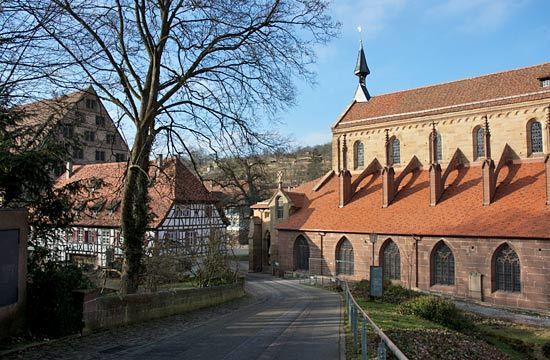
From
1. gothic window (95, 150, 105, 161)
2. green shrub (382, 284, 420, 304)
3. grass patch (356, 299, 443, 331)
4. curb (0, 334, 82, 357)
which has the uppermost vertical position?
gothic window (95, 150, 105, 161)

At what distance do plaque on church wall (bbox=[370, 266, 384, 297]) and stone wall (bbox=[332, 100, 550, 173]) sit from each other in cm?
1668

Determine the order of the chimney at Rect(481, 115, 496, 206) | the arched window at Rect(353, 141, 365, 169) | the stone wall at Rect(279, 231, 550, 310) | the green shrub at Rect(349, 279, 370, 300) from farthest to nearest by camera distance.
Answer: the arched window at Rect(353, 141, 365, 169), the chimney at Rect(481, 115, 496, 206), the stone wall at Rect(279, 231, 550, 310), the green shrub at Rect(349, 279, 370, 300)

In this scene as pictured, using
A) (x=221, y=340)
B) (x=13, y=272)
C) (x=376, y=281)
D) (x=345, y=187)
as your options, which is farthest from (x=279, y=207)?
(x=13, y=272)

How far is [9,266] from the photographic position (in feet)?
32.4

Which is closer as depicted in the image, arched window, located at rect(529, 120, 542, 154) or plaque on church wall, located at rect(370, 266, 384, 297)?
plaque on church wall, located at rect(370, 266, 384, 297)

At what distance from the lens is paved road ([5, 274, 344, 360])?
31.5 ft

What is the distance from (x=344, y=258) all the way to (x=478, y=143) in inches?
503

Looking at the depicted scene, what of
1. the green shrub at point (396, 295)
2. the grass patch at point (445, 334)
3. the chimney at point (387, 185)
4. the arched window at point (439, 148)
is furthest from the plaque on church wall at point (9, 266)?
the arched window at point (439, 148)

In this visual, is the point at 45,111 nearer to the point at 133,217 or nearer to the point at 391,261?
the point at 133,217

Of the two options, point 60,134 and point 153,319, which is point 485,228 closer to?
point 153,319

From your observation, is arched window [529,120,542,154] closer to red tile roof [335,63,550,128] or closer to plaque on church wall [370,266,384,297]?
red tile roof [335,63,550,128]

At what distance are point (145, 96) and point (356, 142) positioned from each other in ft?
93.4

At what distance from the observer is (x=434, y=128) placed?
3553cm

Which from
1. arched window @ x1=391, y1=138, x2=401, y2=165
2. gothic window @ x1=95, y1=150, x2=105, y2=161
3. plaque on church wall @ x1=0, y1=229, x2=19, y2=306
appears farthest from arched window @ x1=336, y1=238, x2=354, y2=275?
plaque on church wall @ x1=0, y1=229, x2=19, y2=306
